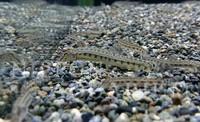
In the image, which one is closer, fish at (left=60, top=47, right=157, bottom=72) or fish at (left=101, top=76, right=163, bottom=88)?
fish at (left=101, top=76, right=163, bottom=88)

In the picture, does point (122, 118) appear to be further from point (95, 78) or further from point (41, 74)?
point (41, 74)

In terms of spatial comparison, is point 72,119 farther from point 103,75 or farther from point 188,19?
point 188,19

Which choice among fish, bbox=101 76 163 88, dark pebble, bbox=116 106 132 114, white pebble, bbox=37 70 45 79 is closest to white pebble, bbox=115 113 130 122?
dark pebble, bbox=116 106 132 114

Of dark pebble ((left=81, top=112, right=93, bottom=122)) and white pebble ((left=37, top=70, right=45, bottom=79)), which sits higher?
dark pebble ((left=81, top=112, right=93, bottom=122))

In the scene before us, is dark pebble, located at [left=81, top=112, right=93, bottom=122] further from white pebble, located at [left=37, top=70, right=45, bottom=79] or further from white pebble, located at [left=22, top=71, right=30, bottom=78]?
white pebble, located at [left=22, top=71, right=30, bottom=78]

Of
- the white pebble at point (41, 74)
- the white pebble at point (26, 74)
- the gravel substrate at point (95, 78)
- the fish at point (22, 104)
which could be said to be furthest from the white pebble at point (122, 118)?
the white pebble at point (26, 74)

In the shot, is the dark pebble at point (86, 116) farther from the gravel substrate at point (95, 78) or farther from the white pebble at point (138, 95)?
the white pebble at point (138, 95)

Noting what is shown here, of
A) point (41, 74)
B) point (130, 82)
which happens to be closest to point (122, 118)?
point (130, 82)

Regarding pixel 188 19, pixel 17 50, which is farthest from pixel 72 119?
pixel 188 19
